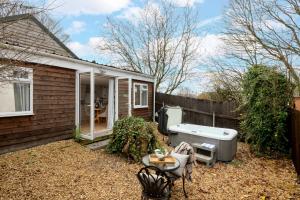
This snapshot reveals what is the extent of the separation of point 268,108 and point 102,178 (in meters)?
5.38

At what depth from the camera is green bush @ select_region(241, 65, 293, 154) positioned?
710 centimetres

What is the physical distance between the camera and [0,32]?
337 cm

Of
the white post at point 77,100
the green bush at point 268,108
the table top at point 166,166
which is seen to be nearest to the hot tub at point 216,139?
the green bush at point 268,108

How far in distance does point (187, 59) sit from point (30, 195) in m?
14.2

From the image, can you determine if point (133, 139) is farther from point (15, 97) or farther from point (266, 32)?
point (266, 32)

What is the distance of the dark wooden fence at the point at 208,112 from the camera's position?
10273 millimetres

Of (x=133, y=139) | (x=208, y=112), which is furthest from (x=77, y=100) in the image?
(x=208, y=112)

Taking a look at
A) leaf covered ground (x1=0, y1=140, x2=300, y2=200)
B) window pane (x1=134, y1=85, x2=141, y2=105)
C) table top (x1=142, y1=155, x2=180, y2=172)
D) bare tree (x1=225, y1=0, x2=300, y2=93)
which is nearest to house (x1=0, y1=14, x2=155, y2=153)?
leaf covered ground (x1=0, y1=140, x2=300, y2=200)

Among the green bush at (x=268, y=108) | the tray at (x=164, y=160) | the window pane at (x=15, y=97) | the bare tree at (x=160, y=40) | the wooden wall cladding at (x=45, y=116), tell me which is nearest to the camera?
the tray at (x=164, y=160)

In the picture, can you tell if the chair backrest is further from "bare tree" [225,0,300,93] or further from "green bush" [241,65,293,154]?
"bare tree" [225,0,300,93]

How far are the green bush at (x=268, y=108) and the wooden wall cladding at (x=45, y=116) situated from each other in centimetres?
584

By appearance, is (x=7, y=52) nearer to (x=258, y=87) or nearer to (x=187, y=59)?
(x=258, y=87)

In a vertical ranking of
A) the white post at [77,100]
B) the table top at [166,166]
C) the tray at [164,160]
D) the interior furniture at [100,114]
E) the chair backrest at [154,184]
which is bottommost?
the chair backrest at [154,184]

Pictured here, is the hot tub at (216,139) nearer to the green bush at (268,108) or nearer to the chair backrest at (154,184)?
the green bush at (268,108)
